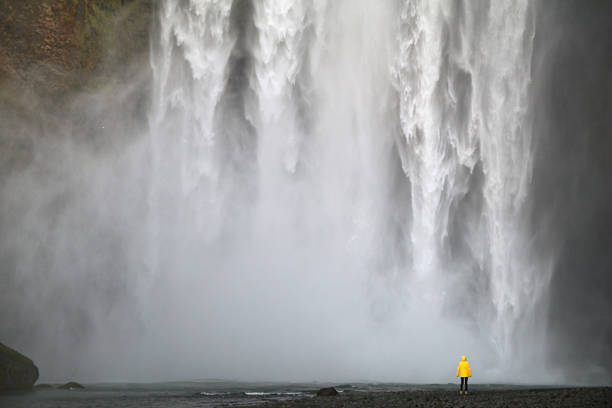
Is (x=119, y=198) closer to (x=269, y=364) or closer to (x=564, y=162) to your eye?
(x=269, y=364)

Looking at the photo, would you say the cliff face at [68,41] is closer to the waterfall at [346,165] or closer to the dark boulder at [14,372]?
the waterfall at [346,165]

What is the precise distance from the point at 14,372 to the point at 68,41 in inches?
651

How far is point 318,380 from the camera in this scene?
2380 cm

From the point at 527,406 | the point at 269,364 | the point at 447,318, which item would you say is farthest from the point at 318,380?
the point at 527,406

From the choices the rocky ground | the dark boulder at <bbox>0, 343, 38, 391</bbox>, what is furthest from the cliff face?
the rocky ground

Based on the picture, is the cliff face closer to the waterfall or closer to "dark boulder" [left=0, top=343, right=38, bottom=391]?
the waterfall

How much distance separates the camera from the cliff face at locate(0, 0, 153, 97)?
29094mm

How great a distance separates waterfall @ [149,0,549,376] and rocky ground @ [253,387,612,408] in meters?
9.34

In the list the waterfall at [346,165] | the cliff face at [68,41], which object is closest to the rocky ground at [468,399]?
the waterfall at [346,165]

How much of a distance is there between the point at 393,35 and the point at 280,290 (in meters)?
13.7

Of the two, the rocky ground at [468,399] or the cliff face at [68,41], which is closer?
the rocky ground at [468,399]

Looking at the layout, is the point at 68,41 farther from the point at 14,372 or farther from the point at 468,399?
the point at 468,399

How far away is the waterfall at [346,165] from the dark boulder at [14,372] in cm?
783

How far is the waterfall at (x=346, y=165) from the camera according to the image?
2798cm
